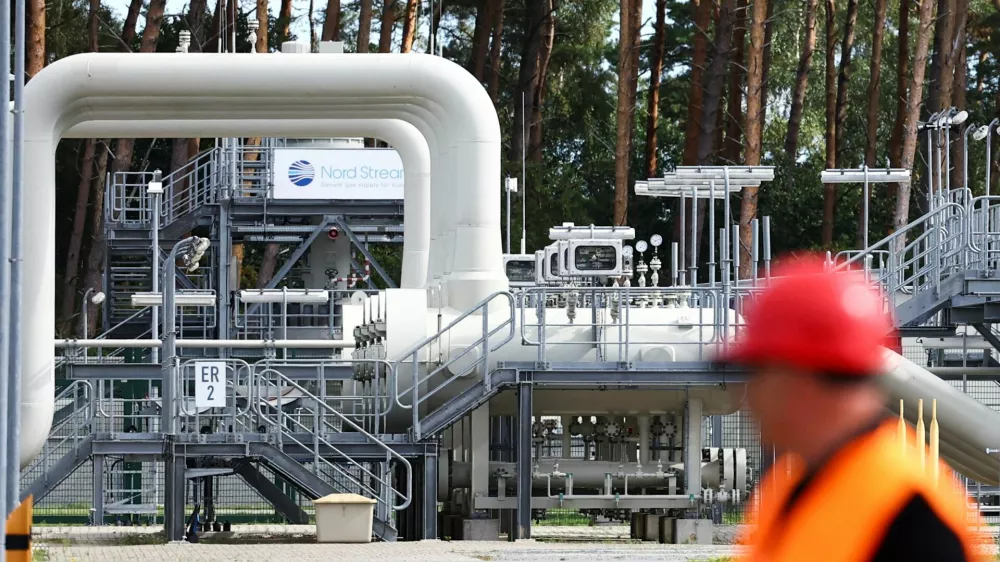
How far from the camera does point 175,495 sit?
24172mm

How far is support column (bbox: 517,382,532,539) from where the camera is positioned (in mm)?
23797

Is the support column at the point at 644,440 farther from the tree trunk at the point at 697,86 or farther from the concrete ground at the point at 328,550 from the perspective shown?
the tree trunk at the point at 697,86

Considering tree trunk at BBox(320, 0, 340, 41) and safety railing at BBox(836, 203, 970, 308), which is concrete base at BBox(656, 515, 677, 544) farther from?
tree trunk at BBox(320, 0, 340, 41)

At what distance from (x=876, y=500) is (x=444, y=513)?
2323 cm

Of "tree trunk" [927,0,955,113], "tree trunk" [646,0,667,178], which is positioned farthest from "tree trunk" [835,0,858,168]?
"tree trunk" [646,0,667,178]

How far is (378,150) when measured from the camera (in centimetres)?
4288

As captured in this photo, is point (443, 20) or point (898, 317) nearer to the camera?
point (898, 317)

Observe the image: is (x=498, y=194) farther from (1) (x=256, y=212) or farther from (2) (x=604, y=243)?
(1) (x=256, y=212)

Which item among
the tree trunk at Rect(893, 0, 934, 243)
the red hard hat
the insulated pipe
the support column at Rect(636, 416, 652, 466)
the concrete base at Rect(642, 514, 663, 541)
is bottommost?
the concrete base at Rect(642, 514, 663, 541)

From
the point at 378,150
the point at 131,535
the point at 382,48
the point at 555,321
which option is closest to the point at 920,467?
the point at 555,321

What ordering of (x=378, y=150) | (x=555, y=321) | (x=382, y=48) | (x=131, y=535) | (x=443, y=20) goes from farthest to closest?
(x=443, y=20), (x=382, y=48), (x=378, y=150), (x=131, y=535), (x=555, y=321)

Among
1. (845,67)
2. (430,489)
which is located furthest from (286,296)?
(845,67)

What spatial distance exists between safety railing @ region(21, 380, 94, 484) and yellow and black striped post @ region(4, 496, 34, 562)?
51.4 ft

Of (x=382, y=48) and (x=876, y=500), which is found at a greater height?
(x=382, y=48)
